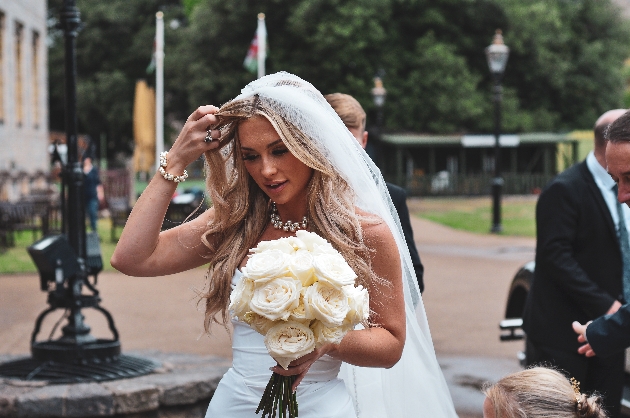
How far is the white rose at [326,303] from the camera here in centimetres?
223

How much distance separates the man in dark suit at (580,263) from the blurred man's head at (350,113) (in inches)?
42.6

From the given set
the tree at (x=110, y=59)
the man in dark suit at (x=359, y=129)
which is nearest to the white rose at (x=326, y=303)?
the man in dark suit at (x=359, y=129)

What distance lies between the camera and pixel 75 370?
6.18m

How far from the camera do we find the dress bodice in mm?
2977

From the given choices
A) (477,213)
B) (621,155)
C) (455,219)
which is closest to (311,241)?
(621,155)

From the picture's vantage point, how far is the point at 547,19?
41000 millimetres

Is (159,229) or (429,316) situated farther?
(429,316)

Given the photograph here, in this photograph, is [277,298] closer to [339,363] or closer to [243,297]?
[243,297]

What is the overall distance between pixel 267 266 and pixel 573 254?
302 centimetres

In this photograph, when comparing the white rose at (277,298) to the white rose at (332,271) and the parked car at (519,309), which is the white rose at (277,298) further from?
the parked car at (519,309)

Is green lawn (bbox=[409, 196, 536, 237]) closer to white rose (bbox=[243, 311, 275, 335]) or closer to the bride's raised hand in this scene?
the bride's raised hand

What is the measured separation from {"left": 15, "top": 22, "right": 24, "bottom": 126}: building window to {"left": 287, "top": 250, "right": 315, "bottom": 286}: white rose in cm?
3127

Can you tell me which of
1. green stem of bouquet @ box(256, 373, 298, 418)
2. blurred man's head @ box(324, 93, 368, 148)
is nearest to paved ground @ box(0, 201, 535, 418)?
blurred man's head @ box(324, 93, 368, 148)

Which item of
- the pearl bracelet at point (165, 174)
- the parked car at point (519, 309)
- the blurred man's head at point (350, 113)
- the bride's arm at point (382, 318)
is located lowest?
the parked car at point (519, 309)
